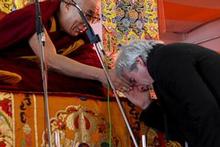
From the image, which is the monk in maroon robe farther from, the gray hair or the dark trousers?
the dark trousers

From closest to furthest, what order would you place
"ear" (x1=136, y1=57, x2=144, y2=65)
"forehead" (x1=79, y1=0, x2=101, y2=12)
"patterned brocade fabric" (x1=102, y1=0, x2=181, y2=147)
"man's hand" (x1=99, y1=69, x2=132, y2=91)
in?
"ear" (x1=136, y1=57, x2=144, y2=65)
"man's hand" (x1=99, y1=69, x2=132, y2=91)
"forehead" (x1=79, y1=0, x2=101, y2=12)
"patterned brocade fabric" (x1=102, y1=0, x2=181, y2=147)

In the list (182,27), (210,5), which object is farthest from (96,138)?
(182,27)

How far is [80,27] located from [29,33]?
225 mm

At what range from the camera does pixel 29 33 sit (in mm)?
1521

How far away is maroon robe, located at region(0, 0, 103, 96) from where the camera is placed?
1.35m

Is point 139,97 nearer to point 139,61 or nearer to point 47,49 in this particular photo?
point 139,61

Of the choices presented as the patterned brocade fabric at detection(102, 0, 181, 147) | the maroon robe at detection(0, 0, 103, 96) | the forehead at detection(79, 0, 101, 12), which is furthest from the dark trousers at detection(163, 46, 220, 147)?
the patterned brocade fabric at detection(102, 0, 181, 147)

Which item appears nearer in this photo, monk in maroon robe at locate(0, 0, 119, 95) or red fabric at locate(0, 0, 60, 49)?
monk in maroon robe at locate(0, 0, 119, 95)

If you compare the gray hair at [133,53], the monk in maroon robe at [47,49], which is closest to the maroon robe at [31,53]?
the monk in maroon robe at [47,49]

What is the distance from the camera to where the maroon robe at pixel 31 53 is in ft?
4.43

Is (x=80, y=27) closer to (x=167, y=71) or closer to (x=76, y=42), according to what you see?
(x=76, y=42)

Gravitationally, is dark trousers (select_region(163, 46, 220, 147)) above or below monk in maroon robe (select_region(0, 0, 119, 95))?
below

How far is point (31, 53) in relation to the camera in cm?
156

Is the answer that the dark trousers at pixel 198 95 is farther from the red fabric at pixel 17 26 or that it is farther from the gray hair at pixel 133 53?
the red fabric at pixel 17 26
